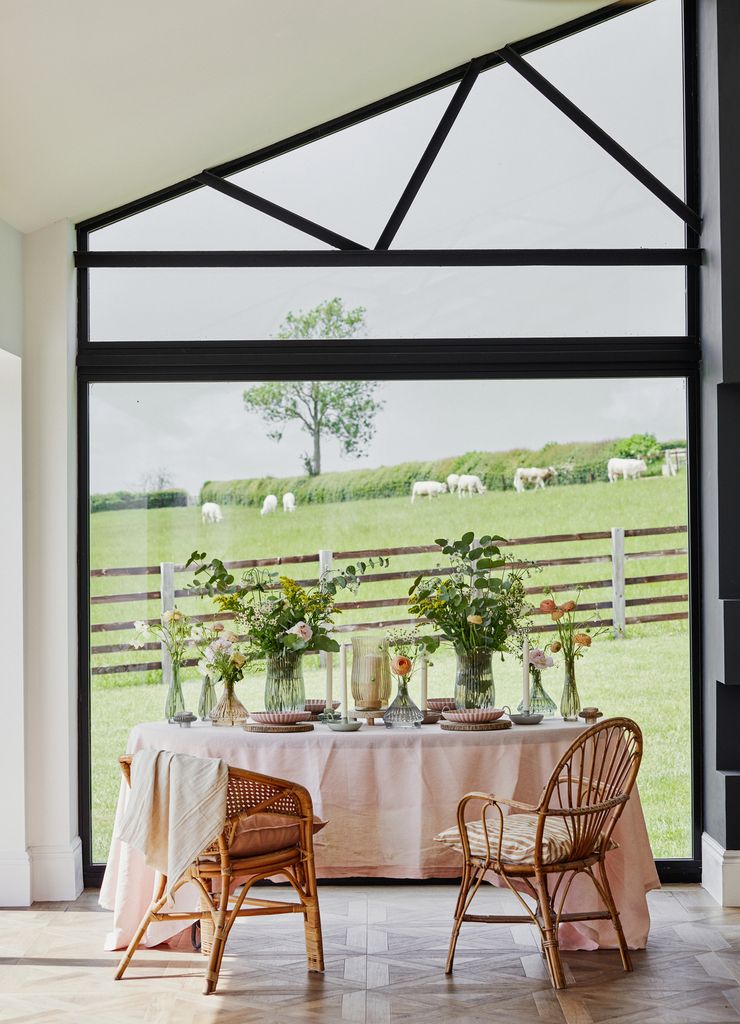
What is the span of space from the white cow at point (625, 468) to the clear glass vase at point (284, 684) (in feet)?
5.70

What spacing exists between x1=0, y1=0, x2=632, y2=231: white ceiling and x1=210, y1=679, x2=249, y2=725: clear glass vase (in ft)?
7.09

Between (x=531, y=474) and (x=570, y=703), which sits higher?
(x=531, y=474)

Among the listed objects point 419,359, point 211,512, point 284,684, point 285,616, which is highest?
point 419,359

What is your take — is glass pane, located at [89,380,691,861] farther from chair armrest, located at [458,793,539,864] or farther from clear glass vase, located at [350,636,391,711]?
chair armrest, located at [458,793,539,864]

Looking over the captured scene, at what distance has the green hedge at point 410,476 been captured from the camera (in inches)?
208

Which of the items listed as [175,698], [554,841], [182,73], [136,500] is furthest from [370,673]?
[182,73]

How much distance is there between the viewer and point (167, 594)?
5293mm

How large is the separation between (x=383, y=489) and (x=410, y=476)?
0.14 metres

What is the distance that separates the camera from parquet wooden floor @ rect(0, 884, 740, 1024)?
3643mm

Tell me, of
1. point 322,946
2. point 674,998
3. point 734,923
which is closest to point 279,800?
point 322,946

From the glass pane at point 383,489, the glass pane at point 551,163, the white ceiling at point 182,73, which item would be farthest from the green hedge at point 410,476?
the white ceiling at point 182,73

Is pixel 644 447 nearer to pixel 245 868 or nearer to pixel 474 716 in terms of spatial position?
pixel 474 716

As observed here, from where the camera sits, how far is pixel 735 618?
4820 mm

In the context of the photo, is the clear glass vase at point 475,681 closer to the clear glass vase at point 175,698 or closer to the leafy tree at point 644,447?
the clear glass vase at point 175,698
